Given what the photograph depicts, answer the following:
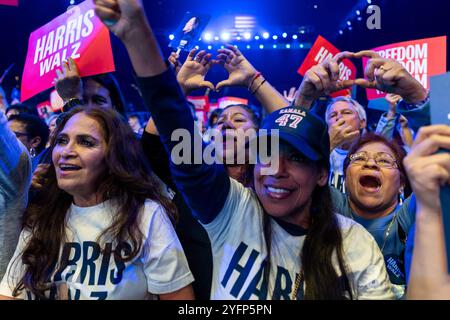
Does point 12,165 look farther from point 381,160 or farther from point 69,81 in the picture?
point 381,160

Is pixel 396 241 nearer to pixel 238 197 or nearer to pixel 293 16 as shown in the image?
pixel 238 197

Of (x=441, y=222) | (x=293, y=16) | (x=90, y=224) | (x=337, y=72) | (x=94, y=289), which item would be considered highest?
(x=293, y=16)

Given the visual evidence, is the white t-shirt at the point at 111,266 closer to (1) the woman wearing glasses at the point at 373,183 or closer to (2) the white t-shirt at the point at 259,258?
(2) the white t-shirt at the point at 259,258

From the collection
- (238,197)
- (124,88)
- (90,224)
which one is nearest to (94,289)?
(90,224)

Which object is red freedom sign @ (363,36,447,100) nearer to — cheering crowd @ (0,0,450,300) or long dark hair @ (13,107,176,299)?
cheering crowd @ (0,0,450,300)

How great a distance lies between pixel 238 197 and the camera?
146cm

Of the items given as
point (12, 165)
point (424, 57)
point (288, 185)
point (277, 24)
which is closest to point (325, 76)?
point (288, 185)

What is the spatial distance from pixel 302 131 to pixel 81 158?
0.87m

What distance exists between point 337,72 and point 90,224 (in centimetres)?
114

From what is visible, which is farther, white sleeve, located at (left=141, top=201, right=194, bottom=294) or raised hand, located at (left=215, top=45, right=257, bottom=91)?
raised hand, located at (left=215, top=45, right=257, bottom=91)

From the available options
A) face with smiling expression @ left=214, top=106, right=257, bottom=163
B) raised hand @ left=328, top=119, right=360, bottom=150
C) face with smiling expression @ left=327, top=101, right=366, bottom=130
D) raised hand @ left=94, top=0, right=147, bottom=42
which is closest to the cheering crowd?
raised hand @ left=94, top=0, right=147, bottom=42

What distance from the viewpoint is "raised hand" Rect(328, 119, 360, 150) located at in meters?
3.05

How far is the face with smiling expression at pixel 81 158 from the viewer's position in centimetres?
169

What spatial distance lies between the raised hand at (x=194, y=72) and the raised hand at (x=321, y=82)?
1.52 feet
